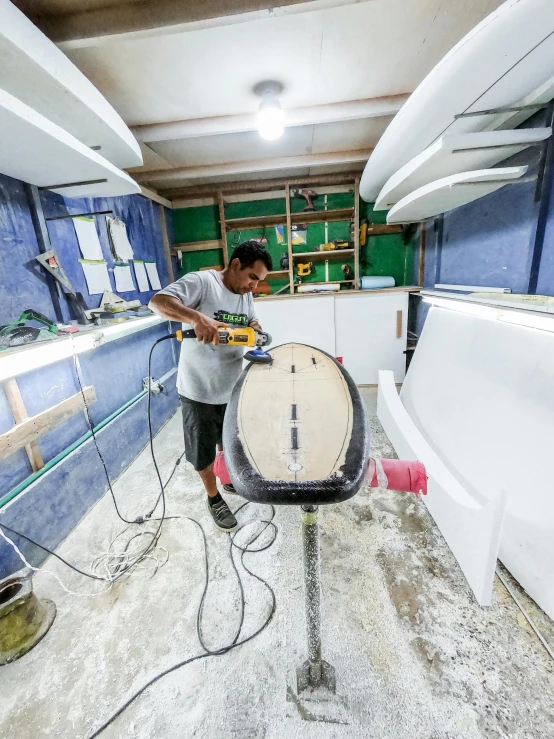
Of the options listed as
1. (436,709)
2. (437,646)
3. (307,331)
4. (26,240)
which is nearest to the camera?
(436,709)

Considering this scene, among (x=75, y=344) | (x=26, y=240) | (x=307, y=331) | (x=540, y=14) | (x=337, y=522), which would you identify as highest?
(x=540, y=14)

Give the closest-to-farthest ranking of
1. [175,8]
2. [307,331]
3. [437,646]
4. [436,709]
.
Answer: [436,709]
[437,646]
[175,8]
[307,331]

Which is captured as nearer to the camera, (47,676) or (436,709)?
(436,709)

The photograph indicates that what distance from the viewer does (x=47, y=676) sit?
1.14m

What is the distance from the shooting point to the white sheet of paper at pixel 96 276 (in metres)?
2.31

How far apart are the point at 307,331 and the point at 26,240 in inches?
106

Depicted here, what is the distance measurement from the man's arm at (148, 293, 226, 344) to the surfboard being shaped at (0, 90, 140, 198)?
79cm

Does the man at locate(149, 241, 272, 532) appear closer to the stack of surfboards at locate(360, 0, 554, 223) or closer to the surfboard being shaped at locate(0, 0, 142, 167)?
the surfboard being shaped at locate(0, 0, 142, 167)

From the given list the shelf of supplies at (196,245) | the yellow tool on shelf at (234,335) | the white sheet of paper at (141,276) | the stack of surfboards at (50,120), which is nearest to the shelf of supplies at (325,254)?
the shelf of supplies at (196,245)

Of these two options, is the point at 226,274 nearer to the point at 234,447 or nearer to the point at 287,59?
the point at 234,447

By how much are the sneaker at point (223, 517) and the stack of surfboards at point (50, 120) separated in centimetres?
203

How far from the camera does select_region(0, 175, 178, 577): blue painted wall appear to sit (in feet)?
5.16

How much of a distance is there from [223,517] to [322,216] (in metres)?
3.67

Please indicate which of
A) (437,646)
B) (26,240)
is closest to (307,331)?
(26,240)
